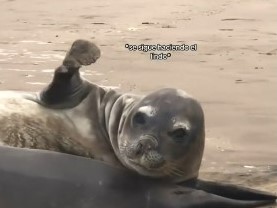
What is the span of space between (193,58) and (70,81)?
4.71 metres

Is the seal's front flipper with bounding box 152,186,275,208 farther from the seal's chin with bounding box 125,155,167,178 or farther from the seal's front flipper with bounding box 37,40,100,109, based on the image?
the seal's front flipper with bounding box 37,40,100,109

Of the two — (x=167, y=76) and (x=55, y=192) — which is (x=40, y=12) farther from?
(x=55, y=192)

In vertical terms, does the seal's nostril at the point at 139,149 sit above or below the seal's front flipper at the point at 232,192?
above

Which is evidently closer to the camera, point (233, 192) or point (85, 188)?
point (85, 188)

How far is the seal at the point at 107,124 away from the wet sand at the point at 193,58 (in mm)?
853

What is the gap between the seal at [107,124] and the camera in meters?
3.90

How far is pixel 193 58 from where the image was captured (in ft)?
30.8

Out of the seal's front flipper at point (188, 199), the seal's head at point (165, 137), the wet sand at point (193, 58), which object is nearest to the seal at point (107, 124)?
the seal's head at point (165, 137)

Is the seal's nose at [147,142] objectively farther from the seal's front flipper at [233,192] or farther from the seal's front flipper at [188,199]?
the seal's front flipper at [233,192]

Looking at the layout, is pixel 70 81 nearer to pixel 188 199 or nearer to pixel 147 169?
pixel 147 169

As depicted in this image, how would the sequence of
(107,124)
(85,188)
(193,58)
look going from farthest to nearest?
(193,58)
(107,124)
(85,188)

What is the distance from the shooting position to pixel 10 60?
31.6 feet

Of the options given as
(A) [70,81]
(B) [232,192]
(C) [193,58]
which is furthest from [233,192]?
(C) [193,58]

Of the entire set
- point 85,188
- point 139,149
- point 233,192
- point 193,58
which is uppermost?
point 139,149
